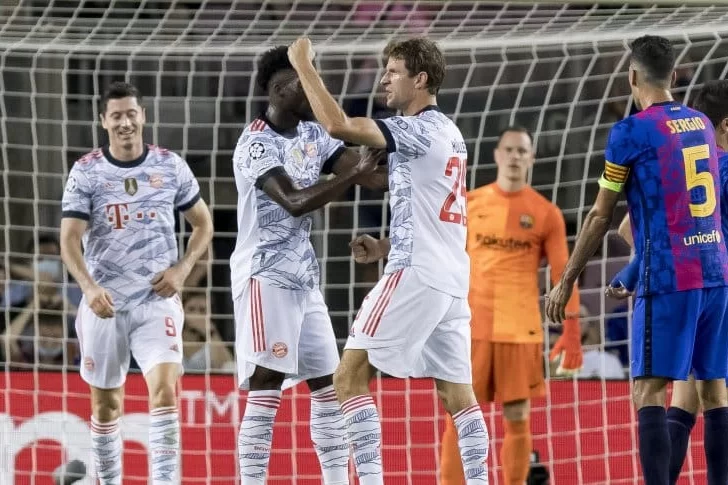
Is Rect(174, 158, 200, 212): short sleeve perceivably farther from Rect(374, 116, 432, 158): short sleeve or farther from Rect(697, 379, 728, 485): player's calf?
Rect(697, 379, 728, 485): player's calf

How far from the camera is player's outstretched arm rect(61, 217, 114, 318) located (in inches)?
246

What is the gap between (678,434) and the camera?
543 cm

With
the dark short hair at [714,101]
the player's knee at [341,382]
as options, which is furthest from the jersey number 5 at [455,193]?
the dark short hair at [714,101]

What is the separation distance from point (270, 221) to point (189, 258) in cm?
98

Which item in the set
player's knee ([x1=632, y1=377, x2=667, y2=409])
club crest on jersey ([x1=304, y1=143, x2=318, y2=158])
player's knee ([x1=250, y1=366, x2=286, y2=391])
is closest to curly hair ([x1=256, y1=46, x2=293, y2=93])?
club crest on jersey ([x1=304, y1=143, x2=318, y2=158])

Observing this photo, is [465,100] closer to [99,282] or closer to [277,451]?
[277,451]

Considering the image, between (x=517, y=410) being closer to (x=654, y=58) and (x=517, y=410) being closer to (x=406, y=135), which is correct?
(x=406, y=135)

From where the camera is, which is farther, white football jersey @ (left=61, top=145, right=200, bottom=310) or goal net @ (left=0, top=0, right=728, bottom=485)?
goal net @ (left=0, top=0, right=728, bottom=485)

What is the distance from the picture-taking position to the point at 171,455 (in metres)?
6.24

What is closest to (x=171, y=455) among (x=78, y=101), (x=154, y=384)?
(x=154, y=384)

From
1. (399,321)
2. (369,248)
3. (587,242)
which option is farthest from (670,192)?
(369,248)

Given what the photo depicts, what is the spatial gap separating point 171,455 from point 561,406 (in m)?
2.31

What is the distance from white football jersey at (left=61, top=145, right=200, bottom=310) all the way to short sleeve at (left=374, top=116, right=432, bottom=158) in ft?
5.92

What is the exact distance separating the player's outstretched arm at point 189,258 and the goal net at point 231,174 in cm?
107
